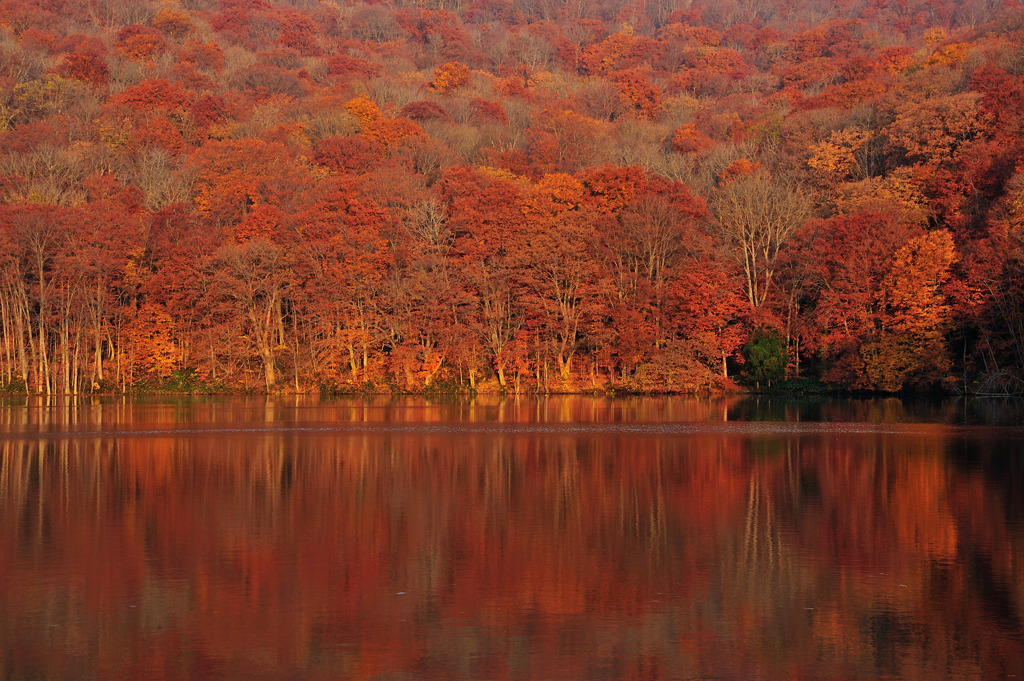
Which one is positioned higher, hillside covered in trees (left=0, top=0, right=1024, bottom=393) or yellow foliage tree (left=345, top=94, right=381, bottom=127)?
yellow foliage tree (left=345, top=94, right=381, bottom=127)

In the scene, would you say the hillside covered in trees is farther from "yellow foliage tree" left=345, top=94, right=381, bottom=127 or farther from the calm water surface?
the calm water surface

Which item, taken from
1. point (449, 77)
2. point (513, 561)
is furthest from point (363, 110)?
point (513, 561)

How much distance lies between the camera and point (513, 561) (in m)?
14.7

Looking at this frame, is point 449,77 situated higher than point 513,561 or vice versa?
point 449,77

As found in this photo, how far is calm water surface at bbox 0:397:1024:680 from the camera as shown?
34.8 ft

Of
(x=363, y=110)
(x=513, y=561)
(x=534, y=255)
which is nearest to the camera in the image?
(x=513, y=561)

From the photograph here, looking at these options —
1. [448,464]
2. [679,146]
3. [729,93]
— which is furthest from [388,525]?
[729,93]

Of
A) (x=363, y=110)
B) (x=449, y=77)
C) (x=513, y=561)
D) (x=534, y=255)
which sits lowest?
(x=513, y=561)

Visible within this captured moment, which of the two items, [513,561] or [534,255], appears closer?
[513,561]

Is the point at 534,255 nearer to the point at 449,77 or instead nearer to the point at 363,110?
the point at 363,110

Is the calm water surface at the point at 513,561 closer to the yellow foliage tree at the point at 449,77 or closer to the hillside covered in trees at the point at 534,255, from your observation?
the hillside covered in trees at the point at 534,255

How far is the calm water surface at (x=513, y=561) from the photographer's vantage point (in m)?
10.6

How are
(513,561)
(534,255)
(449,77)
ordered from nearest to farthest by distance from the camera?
(513,561), (534,255), (449,77)

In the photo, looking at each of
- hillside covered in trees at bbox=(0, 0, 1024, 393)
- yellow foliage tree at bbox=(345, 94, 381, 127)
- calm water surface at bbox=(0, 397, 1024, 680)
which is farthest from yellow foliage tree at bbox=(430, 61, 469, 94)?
calm water surface at bbox=(0, 397, 1024, 680)
